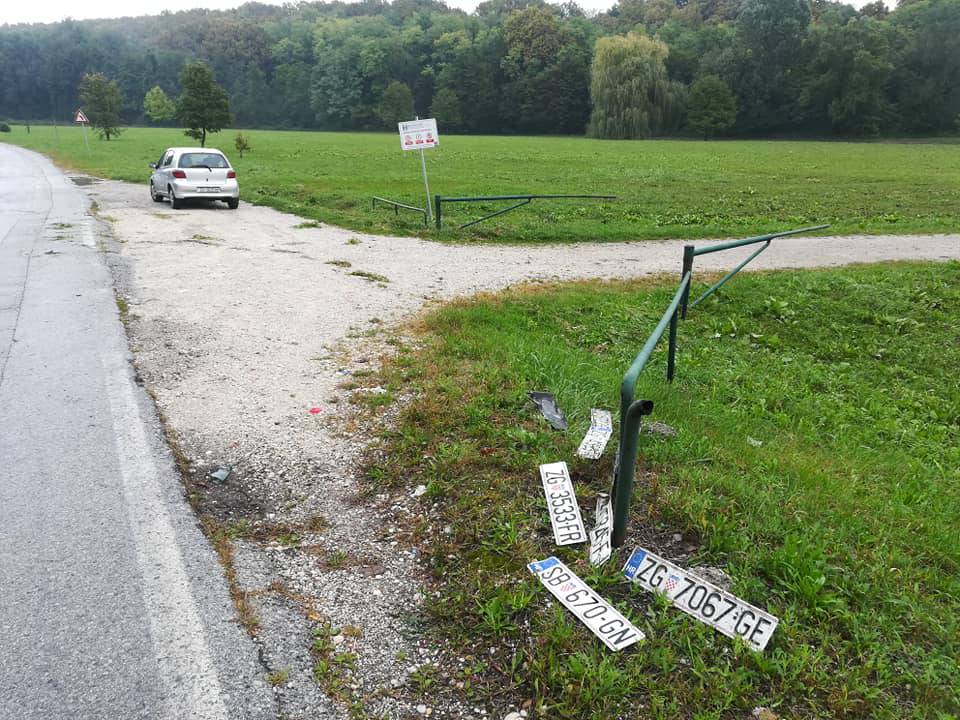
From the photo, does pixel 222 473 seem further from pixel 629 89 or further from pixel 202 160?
pixel 629 89

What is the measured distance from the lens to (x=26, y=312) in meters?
8.03

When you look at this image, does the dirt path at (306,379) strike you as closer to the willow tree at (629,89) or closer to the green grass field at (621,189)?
the green grass field at (621,189)

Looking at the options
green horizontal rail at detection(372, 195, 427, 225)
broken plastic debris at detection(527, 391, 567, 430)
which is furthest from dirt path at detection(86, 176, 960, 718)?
green horizontal rail at detection(372, 195, 427, 225)

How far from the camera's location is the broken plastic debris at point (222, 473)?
4582mm

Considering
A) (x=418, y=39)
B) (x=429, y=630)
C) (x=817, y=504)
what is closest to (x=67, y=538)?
(x=429, y=630)

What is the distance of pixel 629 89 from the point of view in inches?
2530

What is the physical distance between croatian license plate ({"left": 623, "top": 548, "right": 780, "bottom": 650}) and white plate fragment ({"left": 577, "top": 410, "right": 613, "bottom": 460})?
1025 millimetres

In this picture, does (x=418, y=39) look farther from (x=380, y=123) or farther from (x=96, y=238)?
(x=96, y=238)

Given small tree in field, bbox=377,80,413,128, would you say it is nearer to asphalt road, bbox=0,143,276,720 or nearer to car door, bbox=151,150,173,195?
car door, bbox=151,150,173,195

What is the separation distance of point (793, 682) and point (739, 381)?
4.68 m

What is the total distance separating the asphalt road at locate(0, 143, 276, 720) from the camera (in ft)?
9.24

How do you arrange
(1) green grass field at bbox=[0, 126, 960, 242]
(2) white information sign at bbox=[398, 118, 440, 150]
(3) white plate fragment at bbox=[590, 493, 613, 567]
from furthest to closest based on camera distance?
1. (1) green grass field at bbox=[0, 126, 960, 242]
2. (2) white information sign at bbox=[398, 118, 440, 150]
3. (3) white plate fragment at bbox=[590, 493, 613, 567]

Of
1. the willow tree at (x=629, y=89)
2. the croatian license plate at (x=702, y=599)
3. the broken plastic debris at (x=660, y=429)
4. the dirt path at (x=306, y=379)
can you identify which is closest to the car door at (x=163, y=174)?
the dirt path at (x=306, y=379)

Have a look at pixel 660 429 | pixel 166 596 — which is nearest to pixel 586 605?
pixel 166 596
